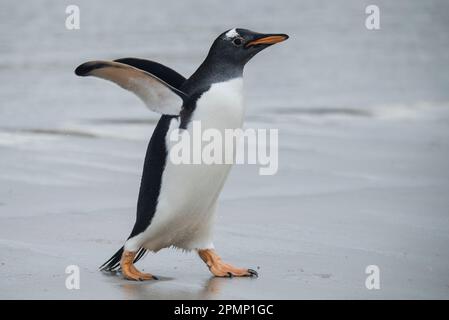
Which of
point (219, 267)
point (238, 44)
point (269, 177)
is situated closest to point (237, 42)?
point (238, 44)

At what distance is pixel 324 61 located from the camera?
1452 centimetres

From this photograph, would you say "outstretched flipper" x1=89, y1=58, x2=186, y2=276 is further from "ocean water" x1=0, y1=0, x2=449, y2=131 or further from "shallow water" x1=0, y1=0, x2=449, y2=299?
"ocean water" x1=0, y1=0, x2=449, y2=131

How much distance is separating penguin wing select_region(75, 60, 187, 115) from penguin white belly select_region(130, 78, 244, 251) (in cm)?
8

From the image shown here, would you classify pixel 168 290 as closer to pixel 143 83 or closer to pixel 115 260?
pixel 115 260

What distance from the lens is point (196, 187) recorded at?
485 cm

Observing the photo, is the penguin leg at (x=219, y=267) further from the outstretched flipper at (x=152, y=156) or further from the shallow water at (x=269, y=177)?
the outstretched flipper at (x=152, y=156)

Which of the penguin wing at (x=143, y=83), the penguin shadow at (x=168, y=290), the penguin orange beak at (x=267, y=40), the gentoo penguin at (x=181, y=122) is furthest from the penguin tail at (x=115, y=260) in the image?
the penguin orange beak at (x=267, y=40)

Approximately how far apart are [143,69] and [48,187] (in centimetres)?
249

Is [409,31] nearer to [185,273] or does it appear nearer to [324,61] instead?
[324,61]

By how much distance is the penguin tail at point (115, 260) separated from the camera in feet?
16.6

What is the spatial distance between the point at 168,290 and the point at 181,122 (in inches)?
29.1

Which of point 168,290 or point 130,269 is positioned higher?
point 130,269

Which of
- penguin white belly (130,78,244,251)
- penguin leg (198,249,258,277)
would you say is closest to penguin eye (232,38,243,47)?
penguin white belly (130,78,244,251)

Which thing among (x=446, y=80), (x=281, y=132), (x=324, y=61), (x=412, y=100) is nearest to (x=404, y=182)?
(x=281, y=132)
